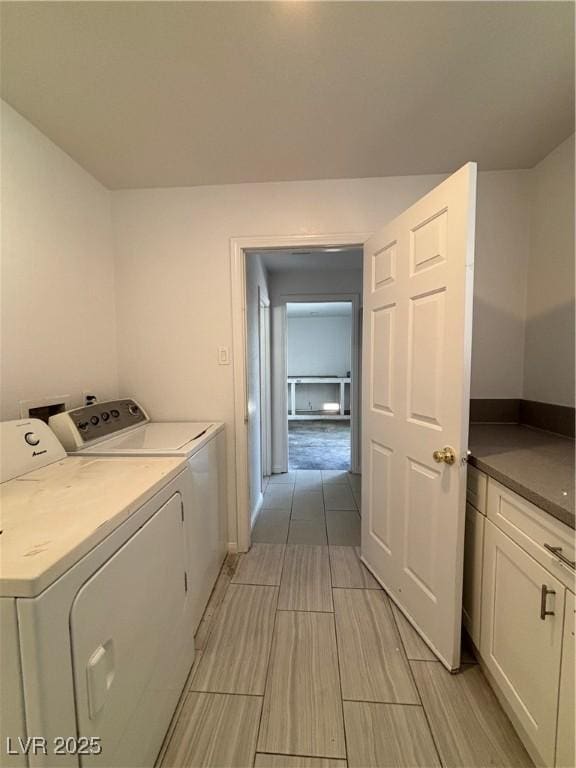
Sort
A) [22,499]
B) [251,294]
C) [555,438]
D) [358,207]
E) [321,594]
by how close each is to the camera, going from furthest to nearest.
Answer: [251,294] < [358,207] < [321,594] < [555,438] < [22,499]

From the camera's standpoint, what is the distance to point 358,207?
6.24ft

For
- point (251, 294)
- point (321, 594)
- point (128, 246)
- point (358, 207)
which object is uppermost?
point (358, 207)

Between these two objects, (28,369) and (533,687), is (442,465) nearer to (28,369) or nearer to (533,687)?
(533,687)

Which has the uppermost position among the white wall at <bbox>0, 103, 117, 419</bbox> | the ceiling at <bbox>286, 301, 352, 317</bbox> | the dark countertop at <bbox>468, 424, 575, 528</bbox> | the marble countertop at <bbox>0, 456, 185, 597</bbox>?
the ceiling at <bbox>286, 301, 352, 317</bbox>

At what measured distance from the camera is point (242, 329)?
79.0 inches

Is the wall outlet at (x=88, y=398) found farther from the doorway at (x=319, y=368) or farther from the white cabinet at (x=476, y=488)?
the doorway at (x=319, y=368)

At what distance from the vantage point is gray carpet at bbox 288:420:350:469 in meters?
3.99

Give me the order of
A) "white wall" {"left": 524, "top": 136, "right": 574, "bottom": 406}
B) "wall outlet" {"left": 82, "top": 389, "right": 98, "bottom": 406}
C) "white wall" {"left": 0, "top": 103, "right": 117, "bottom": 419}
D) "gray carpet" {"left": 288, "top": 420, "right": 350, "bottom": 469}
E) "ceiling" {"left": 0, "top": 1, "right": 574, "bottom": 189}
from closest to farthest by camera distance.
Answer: "ceiling" {"left": 0, "top": 1, "right": 574, "bottom": 189} < "white wall" {"left": 0, "top": 103, "right": 117, "bottom": 419} < "white wall" {"left": 524, "top": 136, "right": 574, "bottom": 406} < "wall outlet" {"left": 82, "top": 389, "right": 98, "bottom": 406} < "gray carpet" {"left": 288, "top": 420, "right": 350, "bottom": 469}

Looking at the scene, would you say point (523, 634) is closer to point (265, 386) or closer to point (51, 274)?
point (51, 274)

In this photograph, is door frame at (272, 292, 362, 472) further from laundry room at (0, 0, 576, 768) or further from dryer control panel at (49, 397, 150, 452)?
dryer control panel at (49, 397, 150, 452)

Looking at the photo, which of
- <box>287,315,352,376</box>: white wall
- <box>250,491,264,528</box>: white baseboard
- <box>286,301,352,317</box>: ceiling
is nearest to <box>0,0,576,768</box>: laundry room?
<box>250,491,264,528</box>: white baseboard

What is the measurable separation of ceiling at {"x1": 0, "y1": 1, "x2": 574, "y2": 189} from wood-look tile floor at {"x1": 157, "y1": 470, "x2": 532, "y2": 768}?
2.35 m

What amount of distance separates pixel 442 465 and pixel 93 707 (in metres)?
1.28

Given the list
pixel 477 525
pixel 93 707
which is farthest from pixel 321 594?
pixel 93 707
